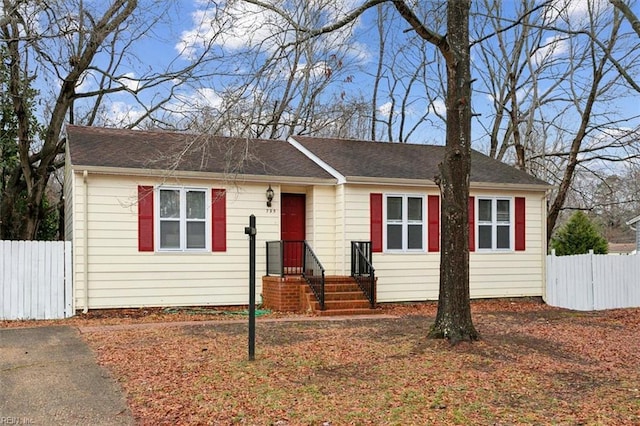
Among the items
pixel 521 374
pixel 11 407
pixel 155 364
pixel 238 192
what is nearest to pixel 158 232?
pixel 238 192

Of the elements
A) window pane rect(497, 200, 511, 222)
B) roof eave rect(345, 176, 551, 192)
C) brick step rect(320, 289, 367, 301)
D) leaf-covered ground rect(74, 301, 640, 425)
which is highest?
roof eave rect(345, 176, 551, 192)

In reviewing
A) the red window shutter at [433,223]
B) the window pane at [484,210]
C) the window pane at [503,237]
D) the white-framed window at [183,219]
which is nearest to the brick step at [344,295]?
the red window shutter at [433,223]

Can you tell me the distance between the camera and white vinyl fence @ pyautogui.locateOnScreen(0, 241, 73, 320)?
10984mm

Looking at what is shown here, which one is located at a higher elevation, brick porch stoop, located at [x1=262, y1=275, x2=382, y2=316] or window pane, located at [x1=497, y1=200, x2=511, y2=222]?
window pane, located at [x1=497, y1=200, x2=511, y2=222]

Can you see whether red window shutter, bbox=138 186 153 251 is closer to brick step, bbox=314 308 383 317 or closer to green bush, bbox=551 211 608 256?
brick step, bbox=314 308 383 317

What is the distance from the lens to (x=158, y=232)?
12141 millimetres

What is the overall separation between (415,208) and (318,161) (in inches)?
104

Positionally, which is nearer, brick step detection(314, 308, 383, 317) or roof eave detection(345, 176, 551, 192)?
brick step detection(314, 308, 383, 317)

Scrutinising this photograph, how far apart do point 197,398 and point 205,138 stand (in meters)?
4.27

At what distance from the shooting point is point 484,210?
1454 cm

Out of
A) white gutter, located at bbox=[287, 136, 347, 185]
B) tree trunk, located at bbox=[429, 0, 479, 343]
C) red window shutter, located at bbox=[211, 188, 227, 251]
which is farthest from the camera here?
white gutter, located at bbox=[287, 136, 347, 185]

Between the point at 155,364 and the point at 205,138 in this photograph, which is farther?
the point at 205,138

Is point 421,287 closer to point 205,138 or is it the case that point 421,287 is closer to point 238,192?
point 238,192

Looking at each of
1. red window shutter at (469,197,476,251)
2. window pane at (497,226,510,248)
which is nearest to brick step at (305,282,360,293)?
red window shutter at (469,197,476,251)
